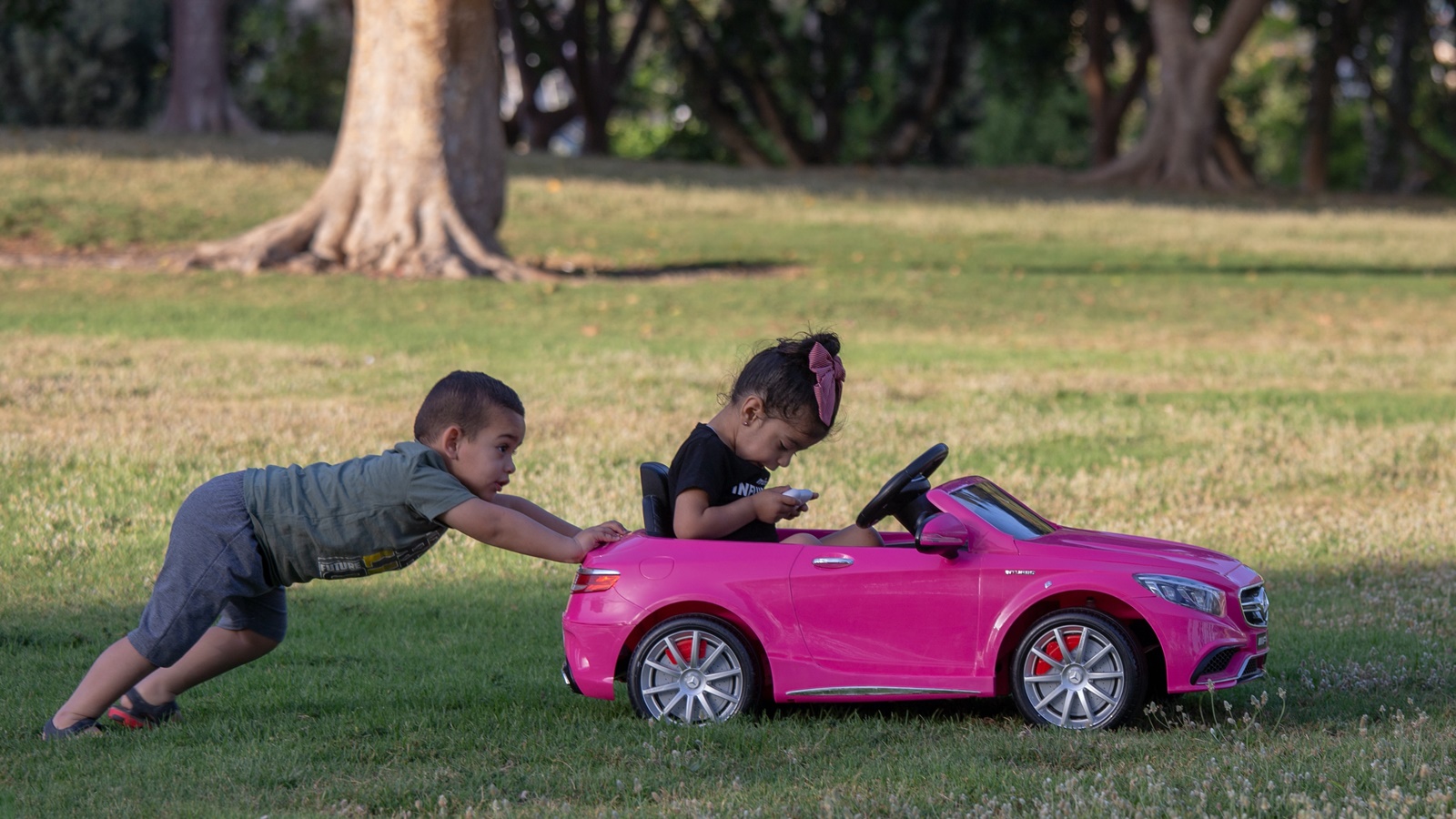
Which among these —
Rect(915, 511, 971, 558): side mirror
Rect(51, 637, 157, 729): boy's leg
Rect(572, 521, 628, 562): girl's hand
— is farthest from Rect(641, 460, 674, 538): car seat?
Rect(51, 637, 157, 729): boy's leg

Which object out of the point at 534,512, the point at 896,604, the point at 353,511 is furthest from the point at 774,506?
the point at 353,511

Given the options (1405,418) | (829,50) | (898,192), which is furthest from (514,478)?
(829,50)

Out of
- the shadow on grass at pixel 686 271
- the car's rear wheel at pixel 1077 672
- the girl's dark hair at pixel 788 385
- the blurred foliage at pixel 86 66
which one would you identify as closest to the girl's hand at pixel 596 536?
the girl's dark hair at pixel 788 385

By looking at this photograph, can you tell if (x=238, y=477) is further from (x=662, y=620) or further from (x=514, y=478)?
(x=514, y=478)

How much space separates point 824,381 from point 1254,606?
65.5 inches

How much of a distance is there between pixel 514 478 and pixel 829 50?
3765 centimetres

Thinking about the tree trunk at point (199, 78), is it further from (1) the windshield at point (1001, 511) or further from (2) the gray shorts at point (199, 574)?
(1) the windshield at point (1001, 511)

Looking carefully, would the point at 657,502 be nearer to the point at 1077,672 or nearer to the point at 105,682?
the point at 1077,672

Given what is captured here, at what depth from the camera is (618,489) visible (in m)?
9.59

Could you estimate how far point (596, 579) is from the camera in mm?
5680

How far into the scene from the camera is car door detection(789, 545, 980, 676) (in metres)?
5.55

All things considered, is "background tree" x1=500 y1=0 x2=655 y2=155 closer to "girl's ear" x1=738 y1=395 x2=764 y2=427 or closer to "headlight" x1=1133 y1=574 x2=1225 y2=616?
"girl's ear" x1=738 y1=395 x2=764 y2=427

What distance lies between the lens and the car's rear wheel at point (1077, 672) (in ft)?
18.0

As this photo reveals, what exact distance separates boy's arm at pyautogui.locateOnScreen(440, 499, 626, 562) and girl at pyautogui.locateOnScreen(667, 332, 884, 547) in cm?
37
